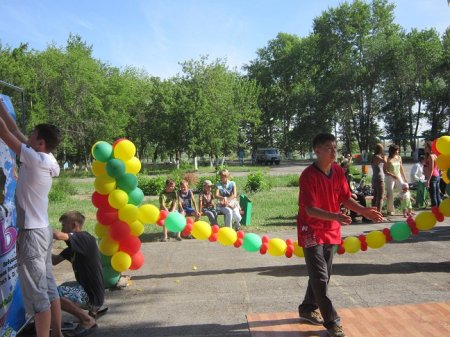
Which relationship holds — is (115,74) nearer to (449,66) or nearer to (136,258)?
(449,66)

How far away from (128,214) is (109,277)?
3.05ft

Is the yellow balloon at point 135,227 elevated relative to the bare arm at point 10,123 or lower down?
lower down

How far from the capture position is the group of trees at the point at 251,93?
128ft

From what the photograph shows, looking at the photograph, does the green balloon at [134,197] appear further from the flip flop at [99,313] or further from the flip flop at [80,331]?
the flip flop at [80,331]

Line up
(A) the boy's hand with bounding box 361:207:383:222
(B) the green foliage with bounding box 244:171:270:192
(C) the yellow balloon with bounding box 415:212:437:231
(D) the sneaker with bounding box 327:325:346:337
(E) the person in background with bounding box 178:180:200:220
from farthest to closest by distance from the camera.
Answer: (B) the green foliage with bounding box 244:171:270:192
(E) the person in background with bounding box 178:180:200:220
(C) the yellow balloon with bounding box 415:212:437:231
(A) the boy's hand with bounding box 361:207:383:222
(D) the sneaker with bounding box 327:325:346:337

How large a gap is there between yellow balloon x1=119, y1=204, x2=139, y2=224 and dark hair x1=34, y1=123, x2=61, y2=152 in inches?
72.0

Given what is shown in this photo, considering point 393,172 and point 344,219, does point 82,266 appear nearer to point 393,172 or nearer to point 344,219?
point 344,219

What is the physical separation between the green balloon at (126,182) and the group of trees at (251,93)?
2710 cm

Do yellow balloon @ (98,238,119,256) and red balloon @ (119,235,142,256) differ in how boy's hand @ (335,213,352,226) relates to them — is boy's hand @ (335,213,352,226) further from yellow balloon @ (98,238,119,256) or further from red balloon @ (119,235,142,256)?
yellow balloon @ (98,238,119,256)

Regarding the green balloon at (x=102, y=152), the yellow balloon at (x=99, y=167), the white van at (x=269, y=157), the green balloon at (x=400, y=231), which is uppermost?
the white van at (x=269, y=157)

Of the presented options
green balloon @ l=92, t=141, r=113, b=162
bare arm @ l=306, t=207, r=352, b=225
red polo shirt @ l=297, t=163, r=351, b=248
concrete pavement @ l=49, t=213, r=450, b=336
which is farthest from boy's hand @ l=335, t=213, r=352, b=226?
green balloon @ l=92, t=141, r=113, b=162

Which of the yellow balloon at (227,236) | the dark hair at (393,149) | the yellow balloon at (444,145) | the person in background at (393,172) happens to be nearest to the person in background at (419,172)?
the person in background at (393,172)

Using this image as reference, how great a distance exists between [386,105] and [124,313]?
51376 millimetres

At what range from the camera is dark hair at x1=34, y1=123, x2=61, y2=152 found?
350 centimetres
